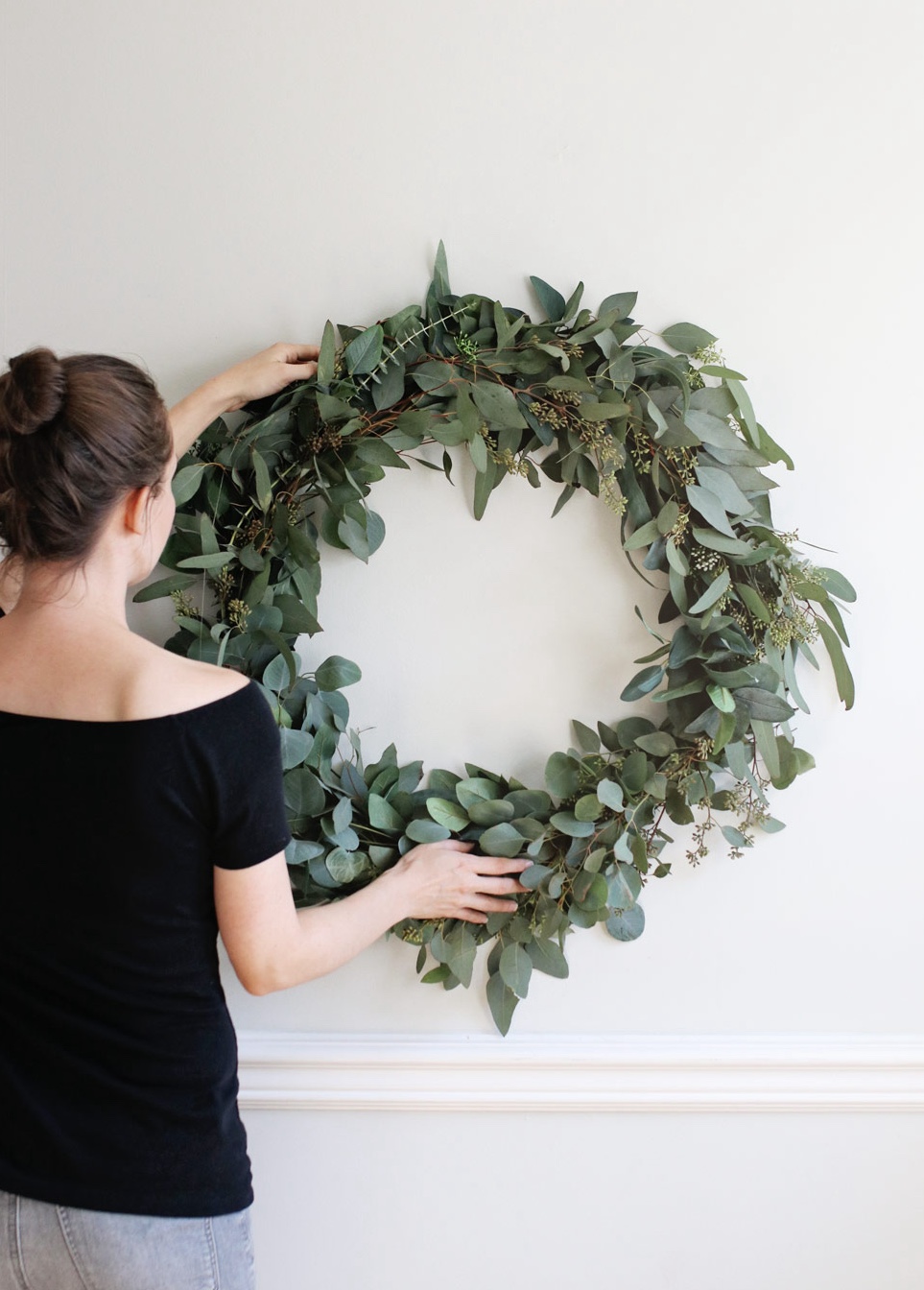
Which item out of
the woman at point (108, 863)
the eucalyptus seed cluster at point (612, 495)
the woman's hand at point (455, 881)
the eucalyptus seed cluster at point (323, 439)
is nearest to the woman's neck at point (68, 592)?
the woman at point (108, 863)

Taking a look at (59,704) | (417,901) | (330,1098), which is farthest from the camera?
(330,1098)

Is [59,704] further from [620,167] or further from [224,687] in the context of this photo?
[620,167]

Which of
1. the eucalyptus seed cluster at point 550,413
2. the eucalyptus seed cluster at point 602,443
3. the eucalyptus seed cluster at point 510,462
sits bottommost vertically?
the eucalyptus seed cluster at point 510,462

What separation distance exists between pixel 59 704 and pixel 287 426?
1.57 ft

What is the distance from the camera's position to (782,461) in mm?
1198

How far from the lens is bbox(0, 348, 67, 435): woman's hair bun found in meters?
0.77

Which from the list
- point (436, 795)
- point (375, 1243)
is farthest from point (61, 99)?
point (375, 1243)

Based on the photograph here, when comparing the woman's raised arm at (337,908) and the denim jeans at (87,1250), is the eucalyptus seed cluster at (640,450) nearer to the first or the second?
the woman's raised arm at (337,908)

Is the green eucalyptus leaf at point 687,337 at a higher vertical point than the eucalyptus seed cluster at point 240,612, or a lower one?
Answer: higher

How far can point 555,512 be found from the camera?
3.92 feet

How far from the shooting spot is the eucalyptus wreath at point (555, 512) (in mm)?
1114

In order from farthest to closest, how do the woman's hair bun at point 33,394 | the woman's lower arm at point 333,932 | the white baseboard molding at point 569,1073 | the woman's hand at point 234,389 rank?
the white baseboard molding at point 569,1073
the woman's hand at point 234,389
the woman's lower arm at point 333,932
the woman's hair bun at point 33,394

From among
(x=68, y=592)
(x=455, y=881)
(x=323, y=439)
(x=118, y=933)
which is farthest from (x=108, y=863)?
(x=323, y=439)

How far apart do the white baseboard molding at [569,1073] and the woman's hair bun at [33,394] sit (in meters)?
0.83
